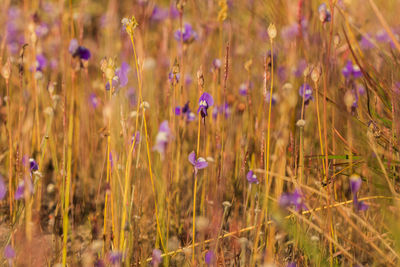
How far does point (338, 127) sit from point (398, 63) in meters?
0.22

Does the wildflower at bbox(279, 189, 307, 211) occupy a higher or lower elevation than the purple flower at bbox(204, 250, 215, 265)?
higher

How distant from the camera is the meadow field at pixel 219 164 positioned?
906 millimetres

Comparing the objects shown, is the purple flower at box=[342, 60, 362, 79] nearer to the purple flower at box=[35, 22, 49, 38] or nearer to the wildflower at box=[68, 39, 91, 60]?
the wildflower at box=[68, 39, 91, 60]

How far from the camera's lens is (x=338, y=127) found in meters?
1.02

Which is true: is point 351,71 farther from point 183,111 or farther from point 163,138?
point 163,138

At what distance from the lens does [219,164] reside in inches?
40.6

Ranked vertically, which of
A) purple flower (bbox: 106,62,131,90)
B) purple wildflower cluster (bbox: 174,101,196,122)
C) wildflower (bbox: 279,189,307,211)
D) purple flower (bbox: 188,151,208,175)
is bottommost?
wildflower (bbox: 279,189,307,211)

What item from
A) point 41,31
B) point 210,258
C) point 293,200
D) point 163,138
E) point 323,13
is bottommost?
point 210,258

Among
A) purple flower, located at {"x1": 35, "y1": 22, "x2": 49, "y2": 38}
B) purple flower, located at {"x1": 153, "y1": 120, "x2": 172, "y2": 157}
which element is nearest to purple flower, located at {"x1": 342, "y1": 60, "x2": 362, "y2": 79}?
purple flower, located at {"x1": 153, "y1": 120, "x2": 172, "y2": 157}

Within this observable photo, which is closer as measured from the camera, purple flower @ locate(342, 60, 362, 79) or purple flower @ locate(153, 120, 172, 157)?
purple flower @ locate(153, 120, 172, 157)

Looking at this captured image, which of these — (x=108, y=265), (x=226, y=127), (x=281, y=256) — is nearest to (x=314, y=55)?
(x=226, y=127)

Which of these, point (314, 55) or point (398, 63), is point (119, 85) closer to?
point (314, 55)

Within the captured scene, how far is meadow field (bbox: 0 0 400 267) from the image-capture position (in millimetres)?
906

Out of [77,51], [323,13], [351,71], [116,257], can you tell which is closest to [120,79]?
[77,51]
